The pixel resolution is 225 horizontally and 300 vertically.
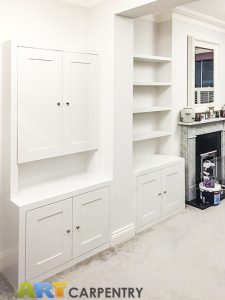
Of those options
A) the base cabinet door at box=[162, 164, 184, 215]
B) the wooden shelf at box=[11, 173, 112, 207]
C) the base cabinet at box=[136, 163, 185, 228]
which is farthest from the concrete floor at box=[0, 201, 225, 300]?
the wooden shelf at box=[11, 173, 112, 207]

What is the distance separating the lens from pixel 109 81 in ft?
9.58

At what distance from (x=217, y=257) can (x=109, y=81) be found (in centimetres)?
194

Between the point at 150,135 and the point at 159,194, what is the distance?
0.71m

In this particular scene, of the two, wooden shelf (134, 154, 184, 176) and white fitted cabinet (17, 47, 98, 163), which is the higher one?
white fitted cabinet (17, 47, 98, 163)

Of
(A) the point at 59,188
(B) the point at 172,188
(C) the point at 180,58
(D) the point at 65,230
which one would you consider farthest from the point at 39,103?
(C) the point at 180,58

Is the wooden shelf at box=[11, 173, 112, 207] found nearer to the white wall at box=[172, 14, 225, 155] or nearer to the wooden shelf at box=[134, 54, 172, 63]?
the wooden shelf at box=[134, 54, 172, 63]

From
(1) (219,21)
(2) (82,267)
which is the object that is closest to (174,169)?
(2) (82,267)

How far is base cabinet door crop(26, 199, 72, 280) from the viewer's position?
236cm

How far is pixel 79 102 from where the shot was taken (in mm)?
2842

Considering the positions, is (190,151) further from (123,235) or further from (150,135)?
(123,235)

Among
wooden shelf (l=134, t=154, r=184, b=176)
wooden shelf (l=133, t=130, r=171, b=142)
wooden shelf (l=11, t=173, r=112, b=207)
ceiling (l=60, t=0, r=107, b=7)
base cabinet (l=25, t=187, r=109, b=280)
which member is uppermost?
ceiling (l=60, t=0, r=107, b=7)

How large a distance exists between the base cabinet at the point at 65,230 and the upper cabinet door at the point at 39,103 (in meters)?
0.47

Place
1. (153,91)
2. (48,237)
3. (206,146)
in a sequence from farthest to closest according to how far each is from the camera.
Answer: (206,146)
(153,91)
(48,237)

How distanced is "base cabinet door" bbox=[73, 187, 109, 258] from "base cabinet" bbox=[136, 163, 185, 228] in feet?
1.69
